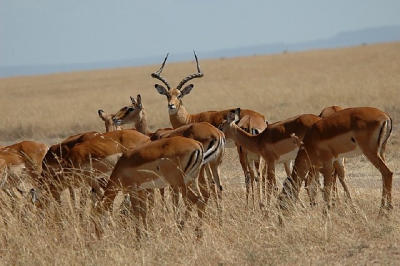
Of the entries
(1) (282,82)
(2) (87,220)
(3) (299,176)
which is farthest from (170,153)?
(1) (282,82)

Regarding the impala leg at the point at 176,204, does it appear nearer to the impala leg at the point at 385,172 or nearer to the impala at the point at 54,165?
the impala at the point at 54,165

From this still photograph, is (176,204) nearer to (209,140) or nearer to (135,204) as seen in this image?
(135,204)

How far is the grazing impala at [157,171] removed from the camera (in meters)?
8.29

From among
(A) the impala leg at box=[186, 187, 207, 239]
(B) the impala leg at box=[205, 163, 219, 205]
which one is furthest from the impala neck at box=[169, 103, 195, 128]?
(A) the impala leg at box=[186, 187, 207, 239]

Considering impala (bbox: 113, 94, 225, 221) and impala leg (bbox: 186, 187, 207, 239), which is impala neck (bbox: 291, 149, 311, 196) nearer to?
impala (bbox: 113, 94, 225, 221)

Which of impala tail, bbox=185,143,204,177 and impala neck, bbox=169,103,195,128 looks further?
impala neck, bbox=169,103,195,128

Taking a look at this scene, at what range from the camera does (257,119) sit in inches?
475

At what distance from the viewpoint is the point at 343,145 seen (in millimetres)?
8852

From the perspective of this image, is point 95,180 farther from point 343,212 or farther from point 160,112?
point 160,112

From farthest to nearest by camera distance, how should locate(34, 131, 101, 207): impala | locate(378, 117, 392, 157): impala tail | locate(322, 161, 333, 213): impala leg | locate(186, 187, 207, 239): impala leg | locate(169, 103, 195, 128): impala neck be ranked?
locate(169, 103, 195, 128): impala neck
locate(34, 131, 101, 207): impala
locate(322, 161, 333, 213): impala leg
locate(186, 187, 207, 239): impala leg
locate(378, 117, 392, 157): impala tail

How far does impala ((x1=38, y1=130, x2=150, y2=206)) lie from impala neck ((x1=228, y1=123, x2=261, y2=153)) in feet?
4.87

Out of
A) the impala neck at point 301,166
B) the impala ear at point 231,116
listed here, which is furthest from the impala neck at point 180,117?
the impala neck at point 301,166

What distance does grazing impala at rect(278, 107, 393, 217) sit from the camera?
852 cm

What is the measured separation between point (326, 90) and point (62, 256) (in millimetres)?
20544
